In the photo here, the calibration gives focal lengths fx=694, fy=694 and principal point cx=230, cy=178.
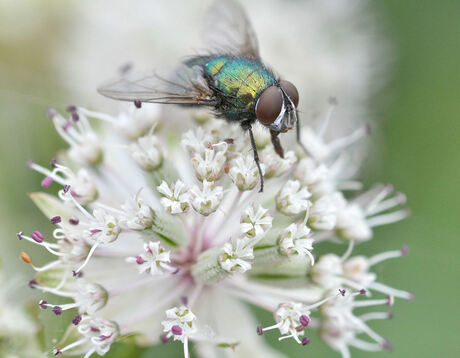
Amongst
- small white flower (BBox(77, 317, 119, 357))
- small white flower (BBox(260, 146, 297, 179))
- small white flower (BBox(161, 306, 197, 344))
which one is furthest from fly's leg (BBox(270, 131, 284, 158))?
small white flower (BBox(77, 317, 119, 357))

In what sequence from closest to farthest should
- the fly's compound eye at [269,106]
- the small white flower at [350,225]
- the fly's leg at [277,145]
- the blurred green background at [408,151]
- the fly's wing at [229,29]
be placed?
the fly's compound eye at [269,106] < the fly's leg at [277,145] < the small white flower at [350,225] < the fly's wing at [229,29] < the blurred green background at [408,151]

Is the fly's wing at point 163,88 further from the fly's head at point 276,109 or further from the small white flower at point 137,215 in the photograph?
the small white flower at point 137,215

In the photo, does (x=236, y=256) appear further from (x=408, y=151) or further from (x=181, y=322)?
(x=408, y=151)

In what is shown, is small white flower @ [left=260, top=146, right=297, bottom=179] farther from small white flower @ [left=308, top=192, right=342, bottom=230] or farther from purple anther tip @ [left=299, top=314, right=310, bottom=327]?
purple anther tip @ [left=299, top=314, right=310, bottom=327]

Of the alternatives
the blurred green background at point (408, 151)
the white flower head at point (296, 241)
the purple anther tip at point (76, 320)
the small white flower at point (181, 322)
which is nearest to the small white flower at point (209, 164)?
the white flower head at point (296, 241)

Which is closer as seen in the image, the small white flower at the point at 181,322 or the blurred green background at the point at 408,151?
the small white flower at the point at 181,322
